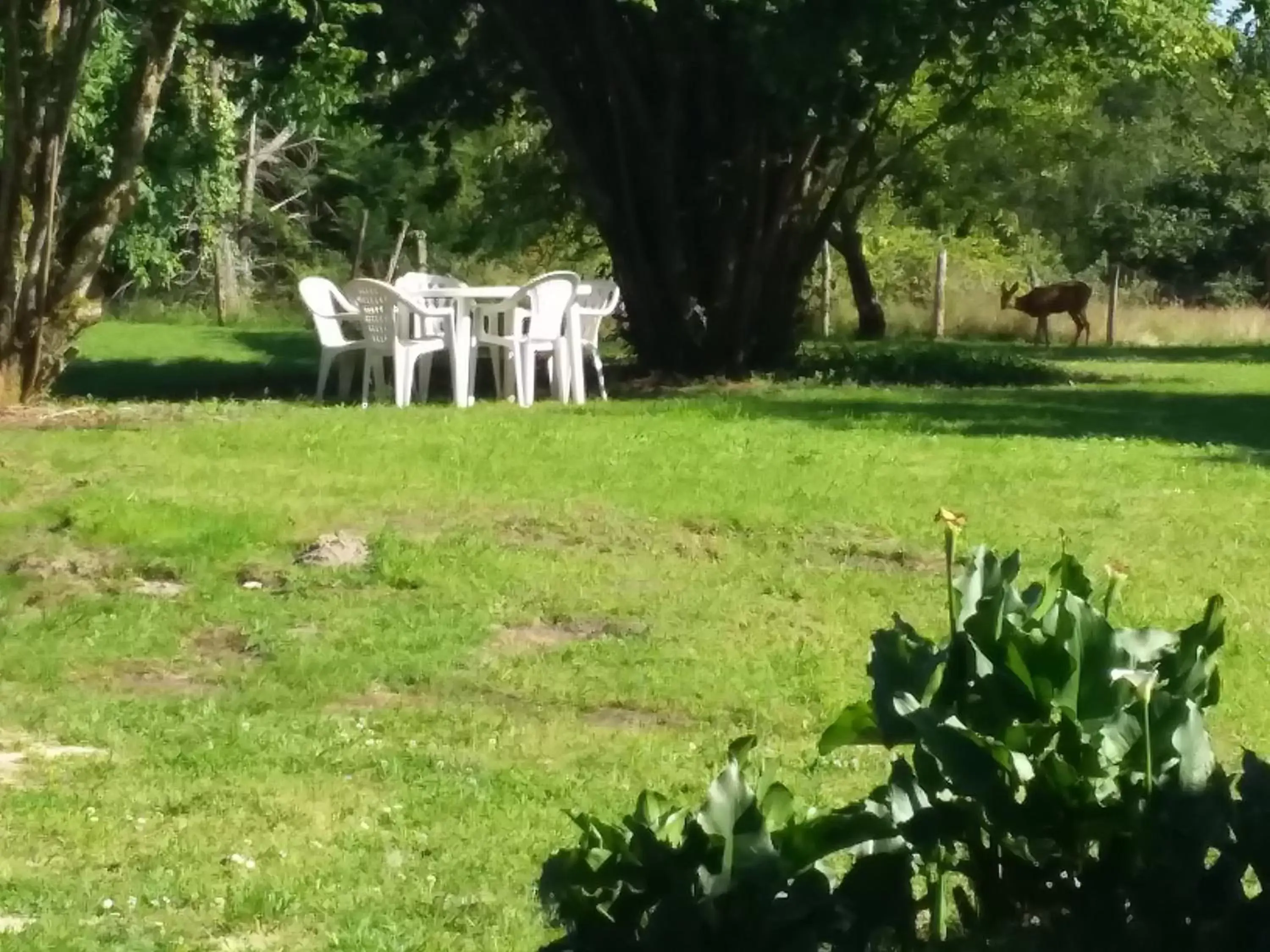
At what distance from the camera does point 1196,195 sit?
1724 inches

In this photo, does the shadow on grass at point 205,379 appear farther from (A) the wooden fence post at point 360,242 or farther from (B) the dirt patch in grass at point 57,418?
(A) the wooden fence post at point 360,242

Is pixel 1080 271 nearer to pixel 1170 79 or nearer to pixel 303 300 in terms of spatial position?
pixel 1170 79

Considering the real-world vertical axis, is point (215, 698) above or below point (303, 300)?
below

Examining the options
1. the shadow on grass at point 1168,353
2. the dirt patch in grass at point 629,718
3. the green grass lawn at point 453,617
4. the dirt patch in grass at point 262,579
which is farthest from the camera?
the shadow on grass at point 1168,353

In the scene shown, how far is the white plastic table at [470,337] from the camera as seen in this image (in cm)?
1509

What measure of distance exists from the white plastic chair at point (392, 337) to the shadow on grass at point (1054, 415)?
225cm

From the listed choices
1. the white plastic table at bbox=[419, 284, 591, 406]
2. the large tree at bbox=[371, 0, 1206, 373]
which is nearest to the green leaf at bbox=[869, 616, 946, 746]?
the white plastic table at bbox=[419, 284, 591, 406]

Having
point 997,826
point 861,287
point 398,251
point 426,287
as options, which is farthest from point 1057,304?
point 997,826

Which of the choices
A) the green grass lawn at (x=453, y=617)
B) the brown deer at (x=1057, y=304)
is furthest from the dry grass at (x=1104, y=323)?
the green grass lawn at (x=453, y=617)

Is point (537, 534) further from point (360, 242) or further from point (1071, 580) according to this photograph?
point (360, 242)

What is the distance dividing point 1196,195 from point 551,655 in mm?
38703

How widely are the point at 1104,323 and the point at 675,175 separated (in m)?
16.9

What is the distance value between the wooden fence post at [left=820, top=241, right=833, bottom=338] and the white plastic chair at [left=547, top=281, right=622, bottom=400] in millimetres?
16062

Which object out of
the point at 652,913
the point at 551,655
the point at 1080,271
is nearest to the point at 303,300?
the point at 551,655
